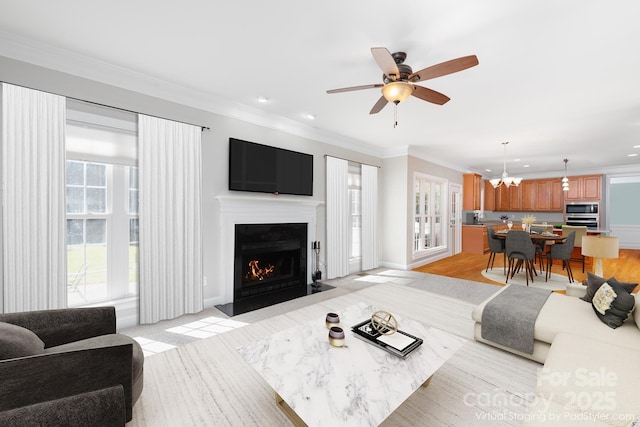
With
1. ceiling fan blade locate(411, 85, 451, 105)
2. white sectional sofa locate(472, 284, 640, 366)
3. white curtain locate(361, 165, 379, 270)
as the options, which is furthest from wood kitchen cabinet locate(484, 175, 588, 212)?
ceiling fan blade locate(411, 85, 451, 105)

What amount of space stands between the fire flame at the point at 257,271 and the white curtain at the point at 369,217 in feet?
7.01

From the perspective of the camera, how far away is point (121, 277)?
2900mm

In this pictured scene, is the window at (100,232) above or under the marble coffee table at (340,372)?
above

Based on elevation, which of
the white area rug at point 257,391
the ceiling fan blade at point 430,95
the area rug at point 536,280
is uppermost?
the ceiling fan blade at point 430,95

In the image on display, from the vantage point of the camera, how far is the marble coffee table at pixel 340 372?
1251mm

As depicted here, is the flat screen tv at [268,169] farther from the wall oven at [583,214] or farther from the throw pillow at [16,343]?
the wall oven at [583,214]

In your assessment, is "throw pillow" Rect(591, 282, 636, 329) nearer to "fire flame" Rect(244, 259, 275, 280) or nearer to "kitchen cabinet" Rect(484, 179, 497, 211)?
"fire flame" Rect(244, 259, 275, 280)

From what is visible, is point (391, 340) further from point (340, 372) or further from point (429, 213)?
point (429, 213)

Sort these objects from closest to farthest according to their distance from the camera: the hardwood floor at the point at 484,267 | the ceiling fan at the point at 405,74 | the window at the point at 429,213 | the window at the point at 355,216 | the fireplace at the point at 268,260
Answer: the ceiling fan at the point at 405,74 → the fireplace at the point at 268,260 → the hardwood floor at the point at 484,267 → the window at the point at 355,216 → the window at the point at 429,213

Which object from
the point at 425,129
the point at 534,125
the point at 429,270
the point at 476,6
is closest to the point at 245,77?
the point at 476,6

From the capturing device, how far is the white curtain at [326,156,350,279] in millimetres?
4824

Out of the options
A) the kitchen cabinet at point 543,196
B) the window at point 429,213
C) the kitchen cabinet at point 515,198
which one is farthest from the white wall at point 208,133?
the kitchen cabinet at point 543,196

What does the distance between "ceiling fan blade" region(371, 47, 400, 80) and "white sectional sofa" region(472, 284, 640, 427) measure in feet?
7.03

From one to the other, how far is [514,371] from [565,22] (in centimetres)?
267
